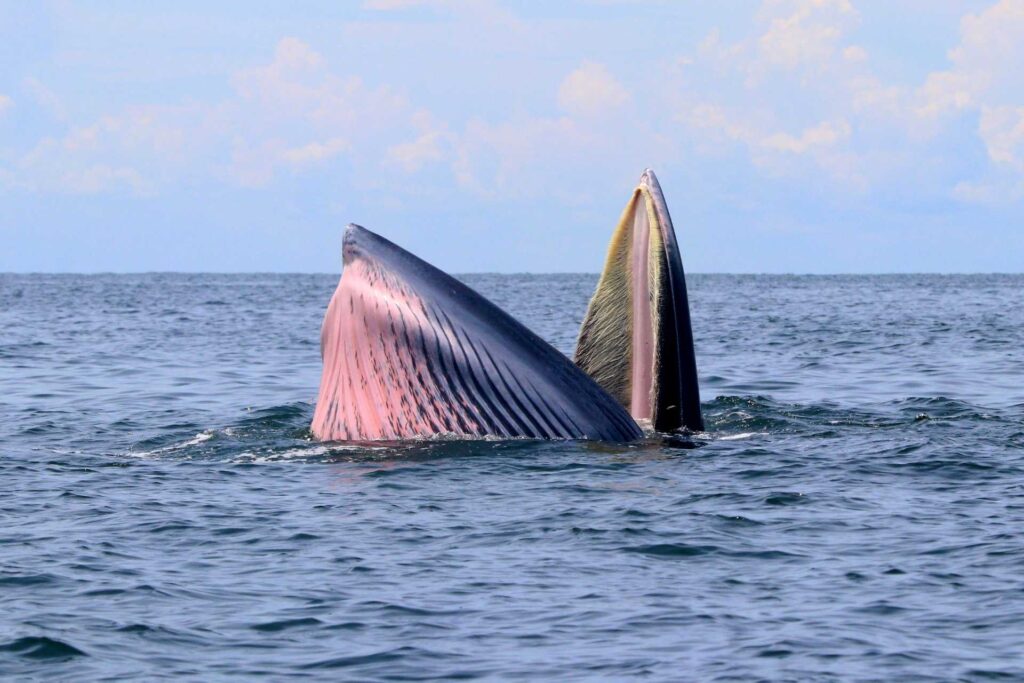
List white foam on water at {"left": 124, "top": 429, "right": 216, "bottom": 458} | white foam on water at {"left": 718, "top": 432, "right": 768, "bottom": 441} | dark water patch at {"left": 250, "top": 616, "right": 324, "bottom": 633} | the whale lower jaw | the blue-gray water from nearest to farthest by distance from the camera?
the blue-gray water
dark water patch at {"left": 250, "top": 616, "right": 324, "bottom": 633}
the whale lower jaw
white foam on water at {"left": 124, "top": 429, "right": 216, "bottom": 458}
white foam on water at {"left": 718, "top": 432, "right": 768, "bottom": 441}

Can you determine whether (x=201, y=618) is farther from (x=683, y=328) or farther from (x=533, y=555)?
(x=683, y=328)

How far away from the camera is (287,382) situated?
1045 inches

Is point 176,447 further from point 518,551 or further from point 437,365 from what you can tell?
point 518,551

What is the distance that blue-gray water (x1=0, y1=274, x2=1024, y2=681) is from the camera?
27.9ft

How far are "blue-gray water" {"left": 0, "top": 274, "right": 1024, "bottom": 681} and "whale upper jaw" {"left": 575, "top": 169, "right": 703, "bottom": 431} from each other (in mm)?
627

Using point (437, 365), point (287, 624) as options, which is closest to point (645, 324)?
point (437, 365)

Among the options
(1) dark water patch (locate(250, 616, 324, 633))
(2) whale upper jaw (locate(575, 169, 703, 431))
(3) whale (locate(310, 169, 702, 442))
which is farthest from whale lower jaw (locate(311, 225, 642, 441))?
(1) dark water patch (locate(250, 616, 324, 633))

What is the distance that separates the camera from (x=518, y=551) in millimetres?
10781

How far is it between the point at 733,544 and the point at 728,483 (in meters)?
2.31

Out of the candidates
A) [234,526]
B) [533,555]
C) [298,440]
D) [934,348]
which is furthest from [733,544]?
[934,348]

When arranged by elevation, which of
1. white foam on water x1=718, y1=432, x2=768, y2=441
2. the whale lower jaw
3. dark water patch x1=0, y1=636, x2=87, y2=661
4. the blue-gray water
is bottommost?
dark water patch x1=0, y1=636, x2=87, y2=661

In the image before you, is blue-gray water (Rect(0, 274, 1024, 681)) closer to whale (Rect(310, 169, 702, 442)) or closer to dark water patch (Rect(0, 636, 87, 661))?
dark water patch (Rect(0, 636, 87, 661))

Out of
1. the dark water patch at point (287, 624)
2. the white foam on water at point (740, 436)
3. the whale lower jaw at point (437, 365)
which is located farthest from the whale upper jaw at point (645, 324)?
the dark water patch at point (287, 624)

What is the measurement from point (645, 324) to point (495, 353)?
1441mm
